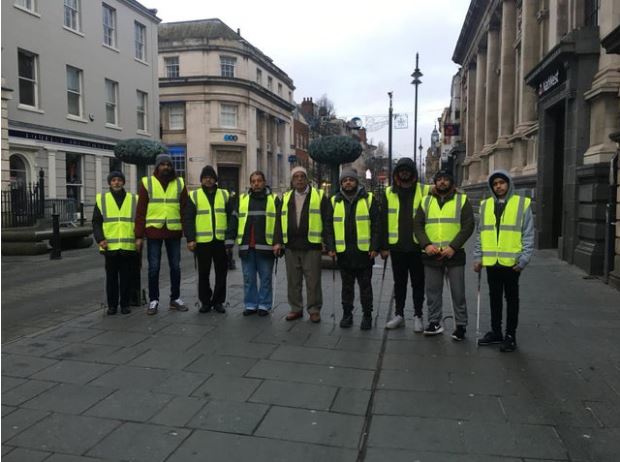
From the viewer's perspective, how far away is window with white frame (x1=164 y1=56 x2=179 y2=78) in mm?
45375

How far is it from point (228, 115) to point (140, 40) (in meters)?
16.6

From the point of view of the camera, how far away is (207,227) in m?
6.86

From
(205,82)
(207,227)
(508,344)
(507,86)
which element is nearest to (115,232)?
(207,227)

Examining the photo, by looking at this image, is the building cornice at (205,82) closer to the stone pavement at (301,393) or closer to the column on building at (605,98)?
the column on building at (605,98)

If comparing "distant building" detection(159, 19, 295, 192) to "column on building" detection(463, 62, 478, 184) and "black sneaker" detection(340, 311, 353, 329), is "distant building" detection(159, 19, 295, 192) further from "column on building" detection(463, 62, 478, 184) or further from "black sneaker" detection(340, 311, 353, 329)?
"black sneaker" detection(340, 311, 353, 329)

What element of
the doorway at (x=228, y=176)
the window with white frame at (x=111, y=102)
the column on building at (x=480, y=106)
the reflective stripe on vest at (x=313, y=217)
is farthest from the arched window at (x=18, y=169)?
the doorway at (x=228, y=176)

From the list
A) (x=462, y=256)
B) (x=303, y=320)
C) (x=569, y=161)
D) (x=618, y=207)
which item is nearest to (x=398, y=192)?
(x=462, y=256)

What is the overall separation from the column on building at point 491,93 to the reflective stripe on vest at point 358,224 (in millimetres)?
21456

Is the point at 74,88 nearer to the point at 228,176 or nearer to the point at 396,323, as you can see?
the point at 396,323

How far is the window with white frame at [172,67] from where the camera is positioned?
149ft

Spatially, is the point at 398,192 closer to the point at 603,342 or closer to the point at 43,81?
the point at 603,342

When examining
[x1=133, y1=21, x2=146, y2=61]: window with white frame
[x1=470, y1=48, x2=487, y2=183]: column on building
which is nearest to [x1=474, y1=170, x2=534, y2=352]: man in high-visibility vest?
[x1=470, y1=48, x2=487, y2=183]: column on building

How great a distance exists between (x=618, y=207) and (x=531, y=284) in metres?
1.88

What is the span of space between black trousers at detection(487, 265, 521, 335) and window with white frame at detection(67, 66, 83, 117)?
22.0m
